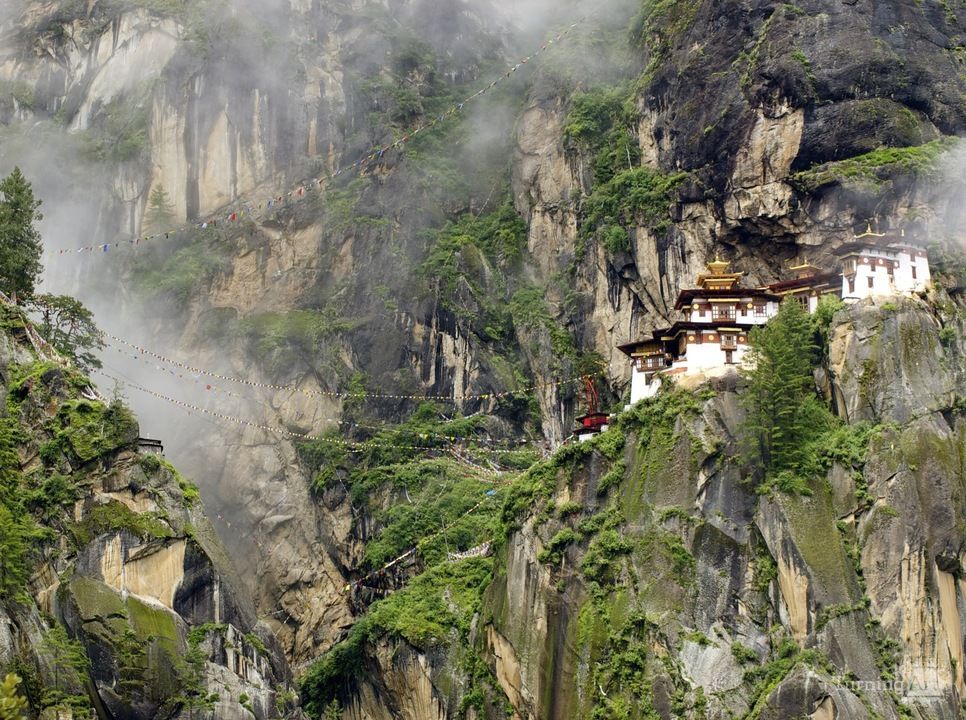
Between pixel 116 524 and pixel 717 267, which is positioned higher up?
pixel 717 267

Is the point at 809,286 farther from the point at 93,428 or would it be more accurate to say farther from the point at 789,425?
the point at 93,428

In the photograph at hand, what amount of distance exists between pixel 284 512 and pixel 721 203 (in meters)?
28.9

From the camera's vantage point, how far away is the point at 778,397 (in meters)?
55.6

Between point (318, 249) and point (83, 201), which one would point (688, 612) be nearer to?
point (318, 249)

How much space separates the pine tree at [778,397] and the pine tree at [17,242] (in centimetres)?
3362

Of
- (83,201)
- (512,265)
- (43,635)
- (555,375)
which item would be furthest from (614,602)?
(83,201)

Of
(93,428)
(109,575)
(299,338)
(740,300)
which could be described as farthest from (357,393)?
(109,575)

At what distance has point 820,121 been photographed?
6981 cm

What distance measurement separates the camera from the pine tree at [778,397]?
55.2 meters

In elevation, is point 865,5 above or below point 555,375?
above

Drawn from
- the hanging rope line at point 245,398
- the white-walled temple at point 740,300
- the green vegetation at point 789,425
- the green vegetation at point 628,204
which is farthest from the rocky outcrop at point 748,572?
the green vegetation at point 628,204

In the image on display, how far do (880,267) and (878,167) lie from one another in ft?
27.4

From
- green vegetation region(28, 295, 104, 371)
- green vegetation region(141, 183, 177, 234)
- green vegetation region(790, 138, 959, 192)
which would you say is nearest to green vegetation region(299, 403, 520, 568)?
green vegetation region(28, 295, 104, 371)

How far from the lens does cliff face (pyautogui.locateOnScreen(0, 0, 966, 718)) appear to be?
53.1 metres
